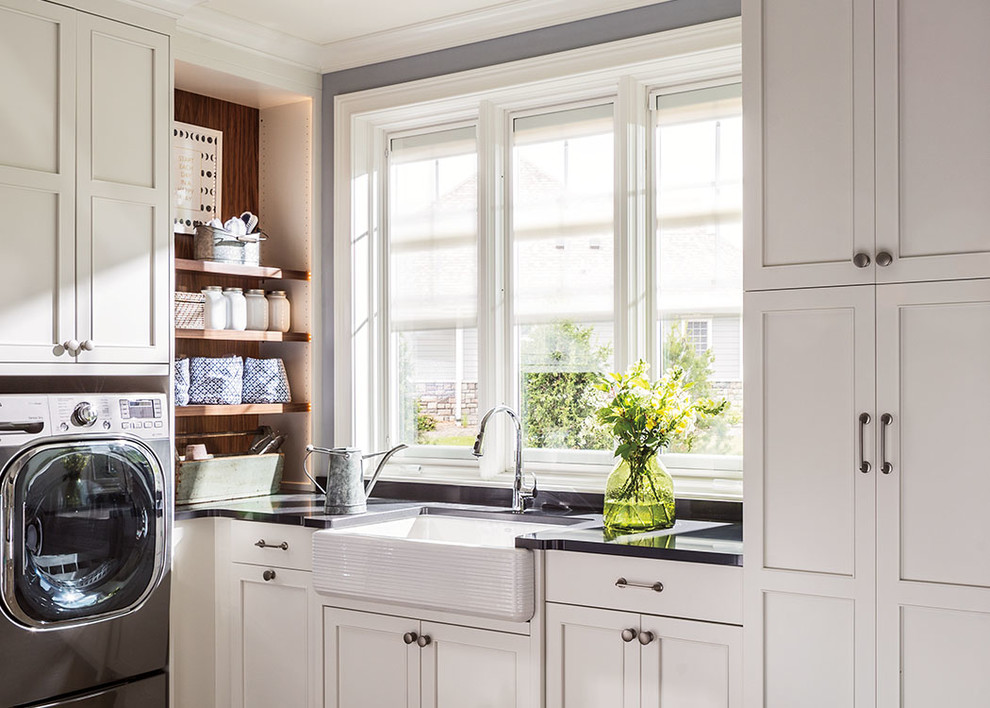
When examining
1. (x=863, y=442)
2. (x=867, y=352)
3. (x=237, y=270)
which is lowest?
(x=863, y=442)

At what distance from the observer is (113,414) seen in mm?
2984

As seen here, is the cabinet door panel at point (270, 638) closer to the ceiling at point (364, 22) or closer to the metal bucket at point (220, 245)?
the metal bucket at point (220, 245)

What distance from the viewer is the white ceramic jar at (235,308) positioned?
3705mm

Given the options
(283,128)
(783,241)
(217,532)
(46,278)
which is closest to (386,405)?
(217,532)

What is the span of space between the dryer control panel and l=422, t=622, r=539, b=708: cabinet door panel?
1031 millimetres

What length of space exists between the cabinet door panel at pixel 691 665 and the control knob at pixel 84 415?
165 centimetres

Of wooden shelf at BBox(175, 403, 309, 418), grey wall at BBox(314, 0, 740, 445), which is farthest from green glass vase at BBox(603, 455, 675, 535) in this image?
wooden shelf at BBox(175, 403, 309, 418)

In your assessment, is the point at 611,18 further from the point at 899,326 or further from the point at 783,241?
the point at 899,326

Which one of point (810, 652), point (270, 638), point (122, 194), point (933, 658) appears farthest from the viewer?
point (270, 638)

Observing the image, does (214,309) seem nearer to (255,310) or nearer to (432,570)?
(255,310)

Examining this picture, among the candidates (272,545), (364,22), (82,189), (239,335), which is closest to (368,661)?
(272,545)

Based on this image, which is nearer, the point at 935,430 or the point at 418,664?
the point at 935,430

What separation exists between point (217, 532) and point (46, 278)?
1.03m

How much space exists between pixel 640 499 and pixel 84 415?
161 centimetres
